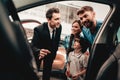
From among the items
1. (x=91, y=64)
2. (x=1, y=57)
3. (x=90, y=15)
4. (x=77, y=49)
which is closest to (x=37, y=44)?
(x=90, y=15)

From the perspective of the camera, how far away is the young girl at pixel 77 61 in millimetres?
3336

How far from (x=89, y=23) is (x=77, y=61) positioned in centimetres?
79

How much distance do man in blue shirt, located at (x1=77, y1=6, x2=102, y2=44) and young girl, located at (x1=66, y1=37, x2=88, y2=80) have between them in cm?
47

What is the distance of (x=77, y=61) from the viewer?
3350mm

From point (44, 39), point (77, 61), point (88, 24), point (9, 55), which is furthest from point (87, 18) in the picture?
point (9, 55)

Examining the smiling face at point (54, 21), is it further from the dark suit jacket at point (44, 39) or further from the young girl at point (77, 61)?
the young girl at point (77, 61)

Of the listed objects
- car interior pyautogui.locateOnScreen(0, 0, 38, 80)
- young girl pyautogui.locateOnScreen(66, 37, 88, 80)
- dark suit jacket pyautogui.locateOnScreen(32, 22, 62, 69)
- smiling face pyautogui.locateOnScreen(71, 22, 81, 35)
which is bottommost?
young girl pyautogui.locateOnScreen(66, 37, 88, 80)

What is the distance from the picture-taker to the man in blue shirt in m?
2.38

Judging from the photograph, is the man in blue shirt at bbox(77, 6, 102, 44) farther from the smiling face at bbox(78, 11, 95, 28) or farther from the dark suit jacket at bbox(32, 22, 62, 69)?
the dark suit jacket at bbox(32, 22, 62, 69)

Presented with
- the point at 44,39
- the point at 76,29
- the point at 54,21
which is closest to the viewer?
the point at 44,39

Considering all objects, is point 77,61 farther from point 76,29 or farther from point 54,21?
point 54,21

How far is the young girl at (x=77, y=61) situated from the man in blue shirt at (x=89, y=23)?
1.54 feet

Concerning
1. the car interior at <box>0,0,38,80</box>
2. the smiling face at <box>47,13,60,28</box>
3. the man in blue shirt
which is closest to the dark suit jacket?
the smiling face at <box>47,13,60,28</box>

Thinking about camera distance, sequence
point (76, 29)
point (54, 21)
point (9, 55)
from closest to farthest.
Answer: point (9, 55) → point (54, 21) → point (76, 29)
